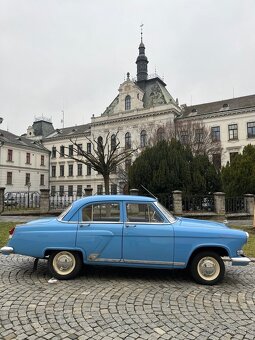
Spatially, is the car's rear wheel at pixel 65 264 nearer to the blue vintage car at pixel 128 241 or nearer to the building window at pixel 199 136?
the blue vintage car at pixel 128 241

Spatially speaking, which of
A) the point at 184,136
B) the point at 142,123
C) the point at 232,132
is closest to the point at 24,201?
the point at 184,136

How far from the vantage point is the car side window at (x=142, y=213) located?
19.7 feet

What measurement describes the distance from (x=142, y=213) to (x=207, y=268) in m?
1.61

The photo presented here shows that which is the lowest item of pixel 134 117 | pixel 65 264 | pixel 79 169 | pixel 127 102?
pixel 65 264

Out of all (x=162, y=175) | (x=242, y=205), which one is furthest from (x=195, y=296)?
(x=242, y=205)

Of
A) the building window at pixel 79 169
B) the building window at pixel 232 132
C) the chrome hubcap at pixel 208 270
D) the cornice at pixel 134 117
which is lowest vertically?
the chrome hubcap at pixel 208 270

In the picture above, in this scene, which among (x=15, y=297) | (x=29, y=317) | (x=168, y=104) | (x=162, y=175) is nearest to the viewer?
(x=29, y=317)

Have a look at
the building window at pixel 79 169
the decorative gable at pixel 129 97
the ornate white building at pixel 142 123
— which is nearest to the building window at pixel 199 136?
the ornate white building at pixel 142 123

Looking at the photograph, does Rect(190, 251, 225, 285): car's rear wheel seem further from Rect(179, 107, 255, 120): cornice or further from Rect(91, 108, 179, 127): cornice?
Rect(91, 108, 179, 127): cornice

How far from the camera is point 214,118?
46344 millimetres

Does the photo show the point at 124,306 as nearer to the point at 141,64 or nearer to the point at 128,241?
the point at 128,241

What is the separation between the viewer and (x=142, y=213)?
606cm

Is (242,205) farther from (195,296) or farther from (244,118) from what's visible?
(244,118)

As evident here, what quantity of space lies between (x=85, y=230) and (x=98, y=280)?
1.00m
